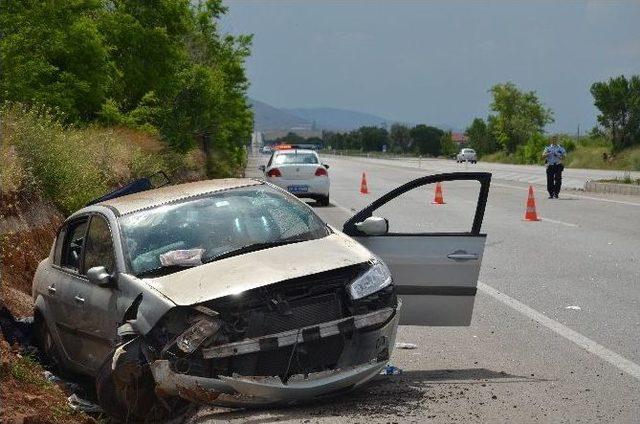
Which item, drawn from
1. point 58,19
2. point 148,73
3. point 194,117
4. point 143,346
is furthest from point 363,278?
point 194,117

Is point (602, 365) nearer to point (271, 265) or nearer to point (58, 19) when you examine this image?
point (271, 265)

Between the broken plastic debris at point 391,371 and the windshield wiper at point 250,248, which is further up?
the windshield wiper at point 250,248

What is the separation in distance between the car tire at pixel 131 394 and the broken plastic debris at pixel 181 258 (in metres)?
0.65

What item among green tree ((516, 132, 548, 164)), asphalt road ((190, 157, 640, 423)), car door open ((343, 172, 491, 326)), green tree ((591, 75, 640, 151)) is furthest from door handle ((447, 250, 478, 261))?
green tree ((516, 132, 548, 164))

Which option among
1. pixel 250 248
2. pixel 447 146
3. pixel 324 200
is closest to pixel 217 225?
pixel 250 248

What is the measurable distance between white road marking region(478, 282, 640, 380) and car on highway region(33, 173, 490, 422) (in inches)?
41.9

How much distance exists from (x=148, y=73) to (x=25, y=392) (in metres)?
26.2

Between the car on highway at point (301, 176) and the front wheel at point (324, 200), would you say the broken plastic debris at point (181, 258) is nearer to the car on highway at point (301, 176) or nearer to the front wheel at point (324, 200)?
the car on highway at point (301, 176)

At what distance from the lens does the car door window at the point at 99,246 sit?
22.2ft

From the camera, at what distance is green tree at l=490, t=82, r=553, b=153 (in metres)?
123

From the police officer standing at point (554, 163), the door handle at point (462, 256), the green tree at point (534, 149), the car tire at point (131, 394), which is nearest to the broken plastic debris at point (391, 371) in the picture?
the door handle at point (462, 256)

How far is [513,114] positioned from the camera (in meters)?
127

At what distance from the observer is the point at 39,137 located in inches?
582

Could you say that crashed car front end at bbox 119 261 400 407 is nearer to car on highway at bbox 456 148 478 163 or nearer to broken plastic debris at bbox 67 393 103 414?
broken plastic debris at bbox 67 393 103 414
